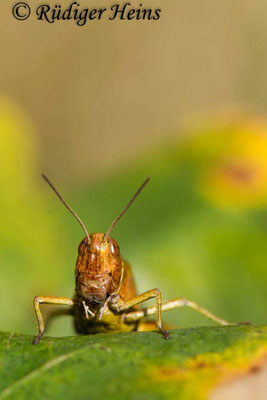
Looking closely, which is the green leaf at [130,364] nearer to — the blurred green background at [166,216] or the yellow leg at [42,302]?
the yellow leg at [42,302]

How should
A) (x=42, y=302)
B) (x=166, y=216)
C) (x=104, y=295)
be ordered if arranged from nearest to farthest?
(x=42, y=302) → (x=104, y=295) → (x=166, y=216)

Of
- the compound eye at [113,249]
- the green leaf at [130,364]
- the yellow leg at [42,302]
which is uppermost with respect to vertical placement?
the compound eye at [113,249]

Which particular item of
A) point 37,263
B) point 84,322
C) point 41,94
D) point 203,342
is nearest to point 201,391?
point 203,342

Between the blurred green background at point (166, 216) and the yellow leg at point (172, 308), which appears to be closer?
the yellow leg at point (172, 308)

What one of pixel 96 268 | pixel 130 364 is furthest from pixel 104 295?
pixel 130 364

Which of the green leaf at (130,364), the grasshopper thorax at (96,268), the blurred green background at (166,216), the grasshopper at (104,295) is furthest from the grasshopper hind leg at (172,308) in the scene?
the green leaf at (130,364)

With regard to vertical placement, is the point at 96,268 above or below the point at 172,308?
above

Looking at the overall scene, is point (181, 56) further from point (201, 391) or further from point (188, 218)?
point (201, 391)

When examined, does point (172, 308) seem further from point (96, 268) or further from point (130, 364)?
point (130, 364)
